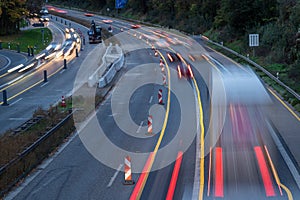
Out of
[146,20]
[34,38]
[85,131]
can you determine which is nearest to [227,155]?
[85,131]

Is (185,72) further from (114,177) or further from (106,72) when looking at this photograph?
(114,177)

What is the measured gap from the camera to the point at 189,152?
62.4 feet

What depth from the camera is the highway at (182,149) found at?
49.0 ft

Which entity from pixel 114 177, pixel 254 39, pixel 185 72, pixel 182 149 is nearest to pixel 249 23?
pixel 254 39

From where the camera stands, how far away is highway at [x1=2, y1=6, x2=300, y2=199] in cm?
1494

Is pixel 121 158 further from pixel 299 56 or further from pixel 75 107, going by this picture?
pixel 299 56

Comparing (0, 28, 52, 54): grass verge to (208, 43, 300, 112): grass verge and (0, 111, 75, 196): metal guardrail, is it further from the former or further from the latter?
(0, 111, 75, 196): metal guardrail

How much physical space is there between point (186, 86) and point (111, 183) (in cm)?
1976

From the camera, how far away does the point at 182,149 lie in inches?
768

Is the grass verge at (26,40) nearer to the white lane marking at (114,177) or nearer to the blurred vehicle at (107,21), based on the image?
Result: the blurred vehicle at (107,21)

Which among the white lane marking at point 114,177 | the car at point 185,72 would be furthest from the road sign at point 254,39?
the white lane marking at point 114,177

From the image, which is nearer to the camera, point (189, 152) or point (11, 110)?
point (189, 152)

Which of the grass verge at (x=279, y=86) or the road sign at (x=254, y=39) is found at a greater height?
the road sign at (x=254, y=39)

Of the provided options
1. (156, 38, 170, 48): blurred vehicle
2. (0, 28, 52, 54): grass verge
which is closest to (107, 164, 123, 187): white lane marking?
(156, 38, 170, 48): blurred vehicle
